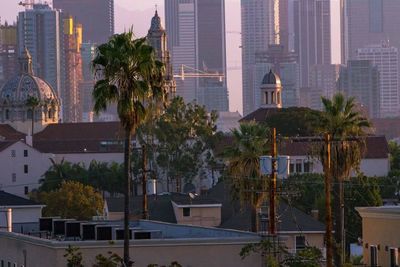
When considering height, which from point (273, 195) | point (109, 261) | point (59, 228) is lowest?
point (109, 261)

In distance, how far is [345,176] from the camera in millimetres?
67750

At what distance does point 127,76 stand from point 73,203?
229 ft

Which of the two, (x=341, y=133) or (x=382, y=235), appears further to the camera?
(x=341, y=133)

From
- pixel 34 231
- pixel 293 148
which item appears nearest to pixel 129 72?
pixel 34 231

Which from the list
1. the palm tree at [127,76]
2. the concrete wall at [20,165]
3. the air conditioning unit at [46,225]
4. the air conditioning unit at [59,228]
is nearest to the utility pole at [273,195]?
the palm tree at [127,76]

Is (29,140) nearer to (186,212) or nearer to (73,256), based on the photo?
(186,212)

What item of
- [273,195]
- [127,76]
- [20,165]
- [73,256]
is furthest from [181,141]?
[73,256]

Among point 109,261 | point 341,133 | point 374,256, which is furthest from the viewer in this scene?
point 341,133

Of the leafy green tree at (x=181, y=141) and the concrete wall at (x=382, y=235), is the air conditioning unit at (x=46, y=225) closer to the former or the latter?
the concrete wall at (x=382, y=235)

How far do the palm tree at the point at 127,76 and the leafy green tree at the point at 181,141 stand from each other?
113891 millimetres

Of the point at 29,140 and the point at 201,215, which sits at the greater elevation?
the point at 29,140

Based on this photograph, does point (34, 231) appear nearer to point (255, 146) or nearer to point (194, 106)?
point (255, 146)

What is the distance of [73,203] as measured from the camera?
389ft

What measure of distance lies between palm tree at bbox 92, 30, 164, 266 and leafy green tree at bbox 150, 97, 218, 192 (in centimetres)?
11389
